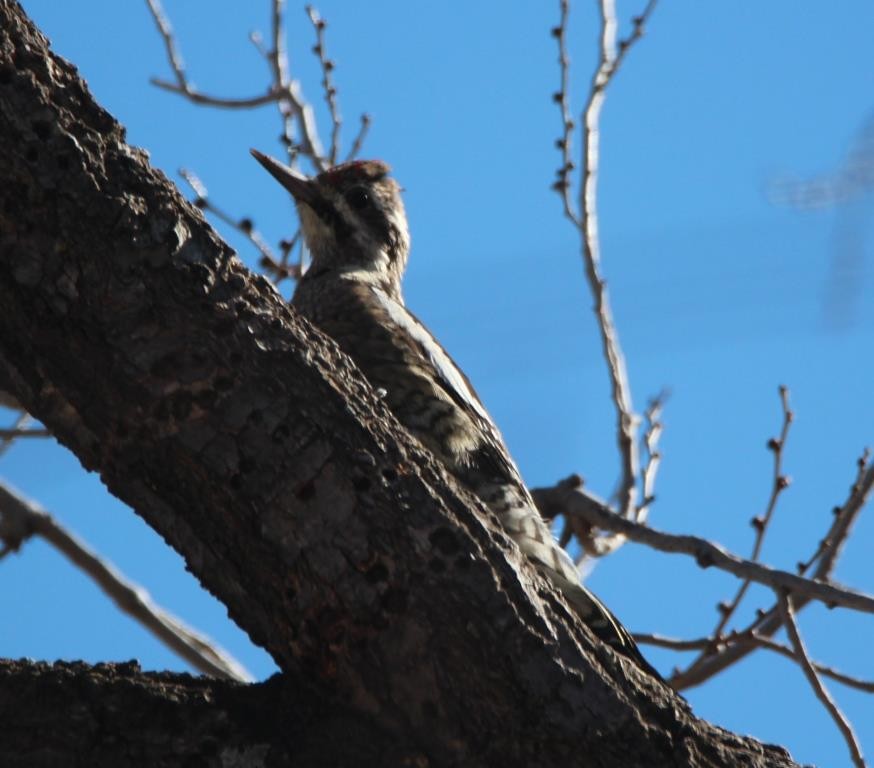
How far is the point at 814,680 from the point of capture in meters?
3.95

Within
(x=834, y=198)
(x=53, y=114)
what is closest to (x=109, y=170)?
(x=53, y=114)

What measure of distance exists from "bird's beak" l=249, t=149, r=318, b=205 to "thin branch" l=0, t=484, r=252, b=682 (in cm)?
195

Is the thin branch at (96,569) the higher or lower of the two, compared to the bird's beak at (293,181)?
lower

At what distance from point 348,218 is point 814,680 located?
3.23 meters

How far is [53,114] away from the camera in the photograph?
2518mm

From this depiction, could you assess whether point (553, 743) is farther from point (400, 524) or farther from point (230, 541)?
point (230, 541)

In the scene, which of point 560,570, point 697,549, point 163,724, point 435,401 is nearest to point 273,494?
point 163,724

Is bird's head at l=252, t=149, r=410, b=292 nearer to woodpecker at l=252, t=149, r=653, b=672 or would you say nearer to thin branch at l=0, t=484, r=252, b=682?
woodpecker at l=252, t=149, r=653, b=672

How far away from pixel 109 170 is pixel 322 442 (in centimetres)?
66

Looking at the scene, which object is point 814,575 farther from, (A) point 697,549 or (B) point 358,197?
(B) point 358,197

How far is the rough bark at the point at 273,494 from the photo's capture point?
89.0 inches

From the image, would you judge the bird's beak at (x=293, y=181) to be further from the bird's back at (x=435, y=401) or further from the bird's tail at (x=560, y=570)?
the bird's tail at (x=560, y=570)

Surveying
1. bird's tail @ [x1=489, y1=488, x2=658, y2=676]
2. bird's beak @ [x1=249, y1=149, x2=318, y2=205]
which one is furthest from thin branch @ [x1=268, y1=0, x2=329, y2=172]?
bird's tail @ [x1=489, y1=488, x2=658, y2=676]

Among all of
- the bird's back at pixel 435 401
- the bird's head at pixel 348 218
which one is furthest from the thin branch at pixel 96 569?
the bird's head at pixel 348 218
